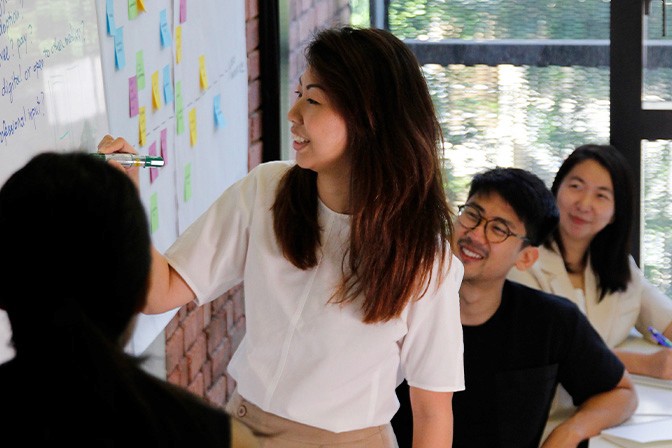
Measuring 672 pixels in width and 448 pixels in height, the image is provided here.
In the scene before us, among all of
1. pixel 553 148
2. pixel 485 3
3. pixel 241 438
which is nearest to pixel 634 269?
pixel 553 148

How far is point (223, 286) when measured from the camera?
6.28 feet

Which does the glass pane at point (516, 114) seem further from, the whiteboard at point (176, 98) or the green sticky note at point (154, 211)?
the green sticky note at point (154, 211)

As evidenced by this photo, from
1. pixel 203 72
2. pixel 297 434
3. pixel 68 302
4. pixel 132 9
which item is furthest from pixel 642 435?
pixel 68 302

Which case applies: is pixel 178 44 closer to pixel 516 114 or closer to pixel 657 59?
pixel 516 114

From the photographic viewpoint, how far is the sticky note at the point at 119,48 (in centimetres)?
204

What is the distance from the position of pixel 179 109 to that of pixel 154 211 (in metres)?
0.31

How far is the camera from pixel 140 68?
2.20 meters

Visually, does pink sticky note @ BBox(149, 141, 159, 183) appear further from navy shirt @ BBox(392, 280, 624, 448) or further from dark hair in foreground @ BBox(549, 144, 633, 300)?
dark hair in foreground @ BBox(549, 144, 633, 300)

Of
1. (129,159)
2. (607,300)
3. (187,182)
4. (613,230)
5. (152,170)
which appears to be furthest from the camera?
(613,230)

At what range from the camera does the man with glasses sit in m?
2.50

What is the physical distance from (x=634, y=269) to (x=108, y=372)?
2.73 metres

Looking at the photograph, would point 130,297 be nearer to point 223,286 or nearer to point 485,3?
point 223,286

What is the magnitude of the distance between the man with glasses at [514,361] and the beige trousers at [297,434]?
61 cm

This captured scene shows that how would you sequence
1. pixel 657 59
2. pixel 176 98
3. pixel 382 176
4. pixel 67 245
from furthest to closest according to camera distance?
1. pixel 657 59
2. pixel 176 98
3. pixel 382 176
4. pixel 67 245
